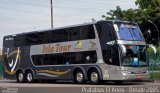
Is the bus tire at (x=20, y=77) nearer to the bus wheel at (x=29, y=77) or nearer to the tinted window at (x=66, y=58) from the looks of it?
the bus wheel at (x=29, y=77)

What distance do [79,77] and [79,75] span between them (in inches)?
6.2

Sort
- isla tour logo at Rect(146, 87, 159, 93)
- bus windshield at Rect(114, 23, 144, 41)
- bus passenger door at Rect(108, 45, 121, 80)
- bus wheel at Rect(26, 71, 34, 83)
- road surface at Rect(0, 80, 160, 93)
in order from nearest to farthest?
isla tour logo at Rect(146, 87, 159, 93)
road surface at Rect(0, 80, 160, 93)
bus passenger door at Rect(108, 45, 121, 80)
bus windshield at Rect(114, 23, 144, 41)
bus wheel at Rect(26, 71, 34, 83)

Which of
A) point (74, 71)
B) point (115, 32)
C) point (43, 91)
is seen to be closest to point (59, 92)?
point (43, 91)

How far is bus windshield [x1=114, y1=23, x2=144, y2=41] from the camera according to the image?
2684 cm

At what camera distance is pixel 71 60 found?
2952 cm

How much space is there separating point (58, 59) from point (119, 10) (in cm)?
3841

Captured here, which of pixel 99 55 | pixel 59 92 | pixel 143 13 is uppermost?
pixel 143 13

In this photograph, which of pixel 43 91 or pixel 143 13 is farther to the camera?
pixel 143 13

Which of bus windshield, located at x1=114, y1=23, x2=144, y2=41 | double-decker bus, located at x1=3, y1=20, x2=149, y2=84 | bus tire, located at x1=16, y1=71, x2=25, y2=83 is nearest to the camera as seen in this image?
double-decker bus, located at x1=3, y1=20, x2=149, y2=84

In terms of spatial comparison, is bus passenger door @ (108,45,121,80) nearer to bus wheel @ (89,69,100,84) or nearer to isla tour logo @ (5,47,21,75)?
bus wheel @ (89,69,100,84)

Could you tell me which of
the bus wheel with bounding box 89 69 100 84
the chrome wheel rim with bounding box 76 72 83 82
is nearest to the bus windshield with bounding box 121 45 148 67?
the bus wheel with bounding box 89 69 100 84

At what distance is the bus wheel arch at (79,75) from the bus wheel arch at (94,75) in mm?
386

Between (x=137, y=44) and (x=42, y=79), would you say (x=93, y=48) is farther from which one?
(x=42, y=79)

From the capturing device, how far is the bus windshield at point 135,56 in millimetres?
26656
